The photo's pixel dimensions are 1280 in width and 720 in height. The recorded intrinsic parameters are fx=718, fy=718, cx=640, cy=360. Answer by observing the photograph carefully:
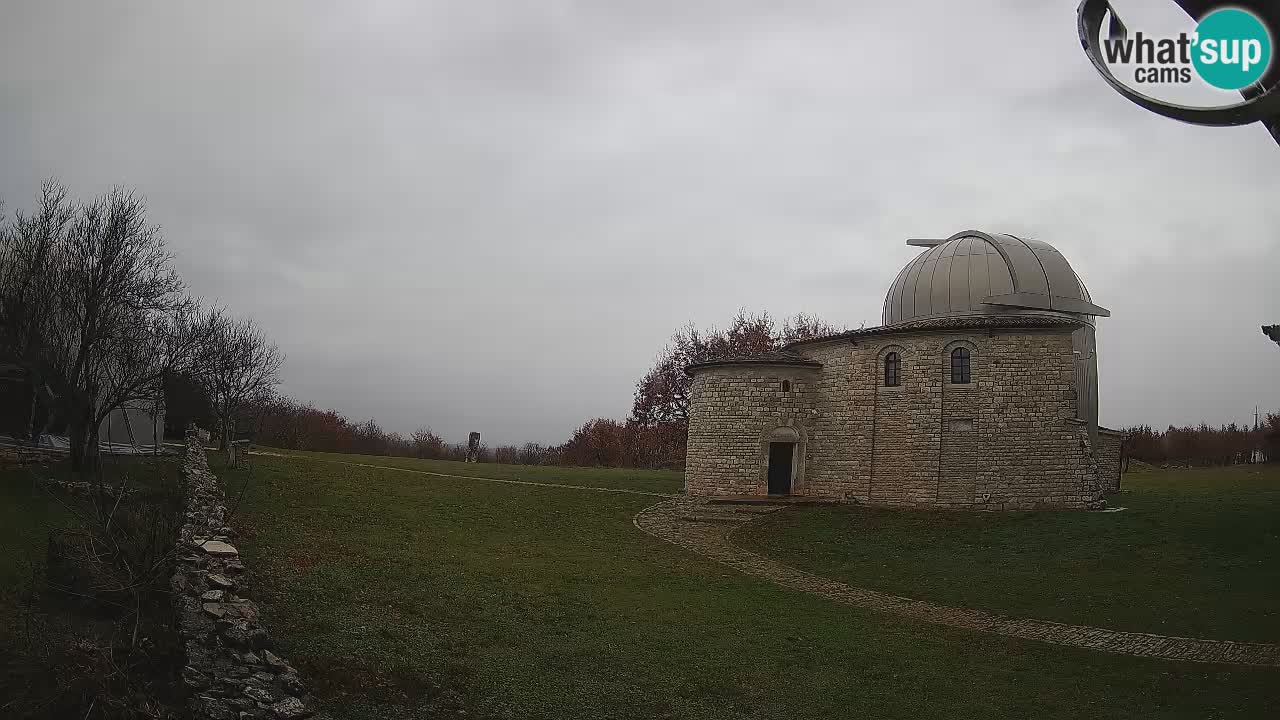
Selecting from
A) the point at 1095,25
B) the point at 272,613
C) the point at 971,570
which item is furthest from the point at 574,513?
the point at 1095,25

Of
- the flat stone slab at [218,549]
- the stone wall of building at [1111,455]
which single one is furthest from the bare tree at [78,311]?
the stone wall of building at [1111,455]

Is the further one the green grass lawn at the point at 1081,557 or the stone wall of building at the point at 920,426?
the stone wall of building at the point at 920,426

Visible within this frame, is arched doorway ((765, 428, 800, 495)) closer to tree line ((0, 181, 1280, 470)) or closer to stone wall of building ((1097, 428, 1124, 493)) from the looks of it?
stone wall of building ((1097, 428, 1124, 493))

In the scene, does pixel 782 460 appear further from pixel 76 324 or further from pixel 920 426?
pixel 76 324

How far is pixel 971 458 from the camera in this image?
2241 centimetres

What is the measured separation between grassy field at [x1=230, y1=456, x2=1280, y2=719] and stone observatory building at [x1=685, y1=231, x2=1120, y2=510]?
8.28 metres

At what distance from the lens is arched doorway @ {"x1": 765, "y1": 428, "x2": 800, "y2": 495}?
25453 millimetres

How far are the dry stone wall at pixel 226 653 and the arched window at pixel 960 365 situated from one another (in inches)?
819

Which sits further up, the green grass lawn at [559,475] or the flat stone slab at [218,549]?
the flat stone slab at [218,549]

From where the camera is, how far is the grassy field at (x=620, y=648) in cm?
819

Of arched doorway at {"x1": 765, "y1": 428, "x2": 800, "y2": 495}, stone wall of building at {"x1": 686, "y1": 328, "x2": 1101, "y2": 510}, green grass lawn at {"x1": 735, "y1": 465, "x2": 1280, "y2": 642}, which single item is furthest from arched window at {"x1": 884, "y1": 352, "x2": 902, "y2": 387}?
green grass lawn at {"x1": 735, "y1": 465, "x2": 1280, "y2": 642}

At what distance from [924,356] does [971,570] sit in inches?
356

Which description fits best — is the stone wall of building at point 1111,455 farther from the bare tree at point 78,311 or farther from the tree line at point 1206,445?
the bare tree at point 78,311

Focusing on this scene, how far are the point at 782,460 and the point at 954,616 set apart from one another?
1285 centimetres
